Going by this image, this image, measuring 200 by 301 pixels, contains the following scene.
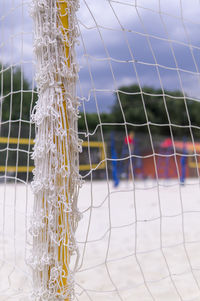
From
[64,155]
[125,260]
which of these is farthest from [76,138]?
[125,260]

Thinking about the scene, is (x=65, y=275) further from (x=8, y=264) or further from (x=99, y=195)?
(x=99, y=195)

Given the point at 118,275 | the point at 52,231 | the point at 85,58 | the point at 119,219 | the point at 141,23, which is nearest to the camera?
the point at 52,231

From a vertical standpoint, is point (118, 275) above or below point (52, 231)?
below

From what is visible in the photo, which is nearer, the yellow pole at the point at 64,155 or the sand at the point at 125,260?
the yellow pole at the point at 64,155

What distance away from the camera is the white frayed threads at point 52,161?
98cm

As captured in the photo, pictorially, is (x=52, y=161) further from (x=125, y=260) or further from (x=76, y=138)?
(x=125, y=260)

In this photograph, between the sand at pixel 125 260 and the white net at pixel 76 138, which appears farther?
the sand at pixel 125 260

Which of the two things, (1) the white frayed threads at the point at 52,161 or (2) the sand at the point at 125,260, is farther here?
(2) the sand at the point at 125,260

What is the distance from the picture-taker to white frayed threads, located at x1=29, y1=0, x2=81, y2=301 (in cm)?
98

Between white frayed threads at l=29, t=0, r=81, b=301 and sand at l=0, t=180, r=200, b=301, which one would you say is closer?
white frayed threads at l=29, t=0, r=81, b=301

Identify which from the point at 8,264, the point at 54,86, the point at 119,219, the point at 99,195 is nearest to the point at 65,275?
the point at 54,86

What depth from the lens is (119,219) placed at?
3.47 metres

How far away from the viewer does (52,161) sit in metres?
0.98

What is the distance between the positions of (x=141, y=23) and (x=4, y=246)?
4.79 ft
